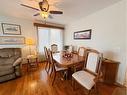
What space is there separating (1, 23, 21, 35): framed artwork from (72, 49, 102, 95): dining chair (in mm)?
3356

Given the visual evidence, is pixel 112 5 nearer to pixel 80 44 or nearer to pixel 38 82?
pixel 80 44

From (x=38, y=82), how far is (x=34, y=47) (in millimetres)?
2151

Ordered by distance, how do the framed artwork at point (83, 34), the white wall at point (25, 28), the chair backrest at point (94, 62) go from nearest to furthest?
the chair backrest at point (94, 62), the framed artwork at point (83, 34), the white wall at point (25, 28)

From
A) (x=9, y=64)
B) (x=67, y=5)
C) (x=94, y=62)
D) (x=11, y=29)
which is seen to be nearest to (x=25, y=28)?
(x=11, y=29)

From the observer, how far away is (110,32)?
2504mm

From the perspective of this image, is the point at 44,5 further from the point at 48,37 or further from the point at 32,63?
the point at 48,37

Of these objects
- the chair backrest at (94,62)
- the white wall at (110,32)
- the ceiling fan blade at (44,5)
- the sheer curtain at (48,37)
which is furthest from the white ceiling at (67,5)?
the sheer curtain at (48,37)

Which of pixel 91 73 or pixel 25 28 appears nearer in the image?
pixel 91 73

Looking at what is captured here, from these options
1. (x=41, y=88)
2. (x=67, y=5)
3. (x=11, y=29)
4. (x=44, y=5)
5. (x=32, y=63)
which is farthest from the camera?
(x=32, y=63)

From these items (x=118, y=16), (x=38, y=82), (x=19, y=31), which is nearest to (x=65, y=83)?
(x=38, y=82)

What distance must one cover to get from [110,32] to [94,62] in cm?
123

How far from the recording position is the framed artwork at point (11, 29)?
353 centimetres

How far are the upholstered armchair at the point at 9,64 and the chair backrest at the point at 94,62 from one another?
227cm

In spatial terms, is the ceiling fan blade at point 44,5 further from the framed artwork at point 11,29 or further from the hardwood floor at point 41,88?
the framed artwork at point 11,29
